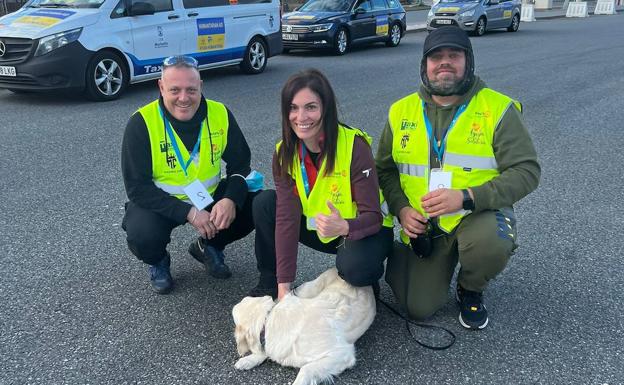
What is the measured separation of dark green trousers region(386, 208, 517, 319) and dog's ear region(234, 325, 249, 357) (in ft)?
2.99

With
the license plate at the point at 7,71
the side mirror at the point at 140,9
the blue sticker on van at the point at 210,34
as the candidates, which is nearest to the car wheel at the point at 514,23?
the blue sticker on van at the point at 210,34

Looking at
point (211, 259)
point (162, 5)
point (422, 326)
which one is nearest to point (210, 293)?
point (211, 259)

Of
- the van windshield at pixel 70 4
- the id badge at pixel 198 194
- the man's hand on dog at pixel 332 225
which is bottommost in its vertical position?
the id badge at pixel 198 194

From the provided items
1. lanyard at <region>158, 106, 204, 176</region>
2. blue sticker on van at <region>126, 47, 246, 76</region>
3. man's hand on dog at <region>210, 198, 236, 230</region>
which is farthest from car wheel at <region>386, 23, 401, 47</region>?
man's hand on dog at <region>210, 198, 236, 230</region>

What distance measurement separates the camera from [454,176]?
9.62ft

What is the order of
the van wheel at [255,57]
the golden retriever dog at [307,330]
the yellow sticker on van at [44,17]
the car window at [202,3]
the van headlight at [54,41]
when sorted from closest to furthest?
the golden retriever dog at [307,330] → the van headlight at [54,41] → the yellow sticker on van at [44,17] → the car window at [202,3] → the van wheel at [255,57]

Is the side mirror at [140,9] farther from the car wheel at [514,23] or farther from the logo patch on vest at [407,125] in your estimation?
the car wheel at [514,23]

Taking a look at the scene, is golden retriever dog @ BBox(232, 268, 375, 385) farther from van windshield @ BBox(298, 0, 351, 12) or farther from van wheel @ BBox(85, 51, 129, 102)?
van windshield @ BBox(298, 0, 351, 12)

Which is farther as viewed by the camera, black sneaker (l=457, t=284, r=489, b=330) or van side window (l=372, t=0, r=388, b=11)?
van side window (l=372, t=0, r=388, b=11)

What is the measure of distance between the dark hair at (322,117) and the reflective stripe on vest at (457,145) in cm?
44

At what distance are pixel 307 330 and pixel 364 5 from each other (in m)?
13.7

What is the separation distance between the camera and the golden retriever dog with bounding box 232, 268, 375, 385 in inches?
99.1

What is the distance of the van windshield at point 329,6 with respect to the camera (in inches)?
571

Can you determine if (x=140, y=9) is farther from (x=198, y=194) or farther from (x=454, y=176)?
(x=454, y=176)
